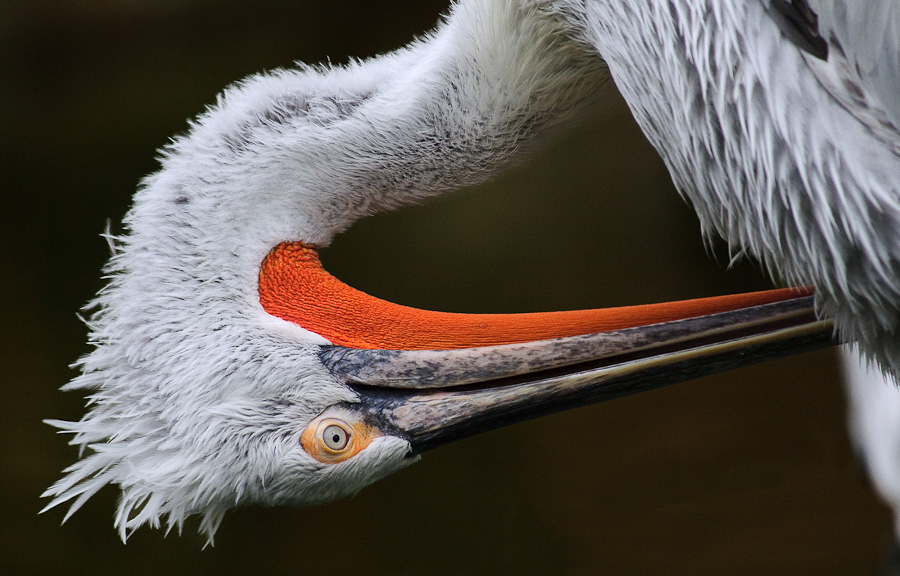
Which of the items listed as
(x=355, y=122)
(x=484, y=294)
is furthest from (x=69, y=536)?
(x=355, y=122)

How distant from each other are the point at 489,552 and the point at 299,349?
2807mm

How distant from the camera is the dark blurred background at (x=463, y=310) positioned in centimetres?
317

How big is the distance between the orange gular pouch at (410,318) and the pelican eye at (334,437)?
159 mm

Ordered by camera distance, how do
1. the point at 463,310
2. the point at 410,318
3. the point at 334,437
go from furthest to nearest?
the point at 463,310, the point at 410,318, the point at 334,437

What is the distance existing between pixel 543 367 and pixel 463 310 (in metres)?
2.43

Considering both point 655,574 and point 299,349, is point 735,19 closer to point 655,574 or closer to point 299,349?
point 299,349

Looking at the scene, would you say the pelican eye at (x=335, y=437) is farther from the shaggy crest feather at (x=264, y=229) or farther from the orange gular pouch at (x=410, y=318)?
the orange gular pouch at (x=410, y=318)

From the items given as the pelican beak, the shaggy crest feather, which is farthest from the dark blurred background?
the pelican beak

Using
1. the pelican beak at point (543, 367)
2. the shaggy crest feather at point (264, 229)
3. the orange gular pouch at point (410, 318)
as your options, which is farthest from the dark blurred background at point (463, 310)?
the pelican beak at point (543, 367)

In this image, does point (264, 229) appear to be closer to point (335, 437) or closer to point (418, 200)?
point (418, 200)

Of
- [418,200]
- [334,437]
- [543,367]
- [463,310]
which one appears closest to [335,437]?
[334,437]

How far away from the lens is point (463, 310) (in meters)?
4.05

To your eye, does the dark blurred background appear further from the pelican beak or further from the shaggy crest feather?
the pelican beak

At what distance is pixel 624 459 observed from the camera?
429 cm
